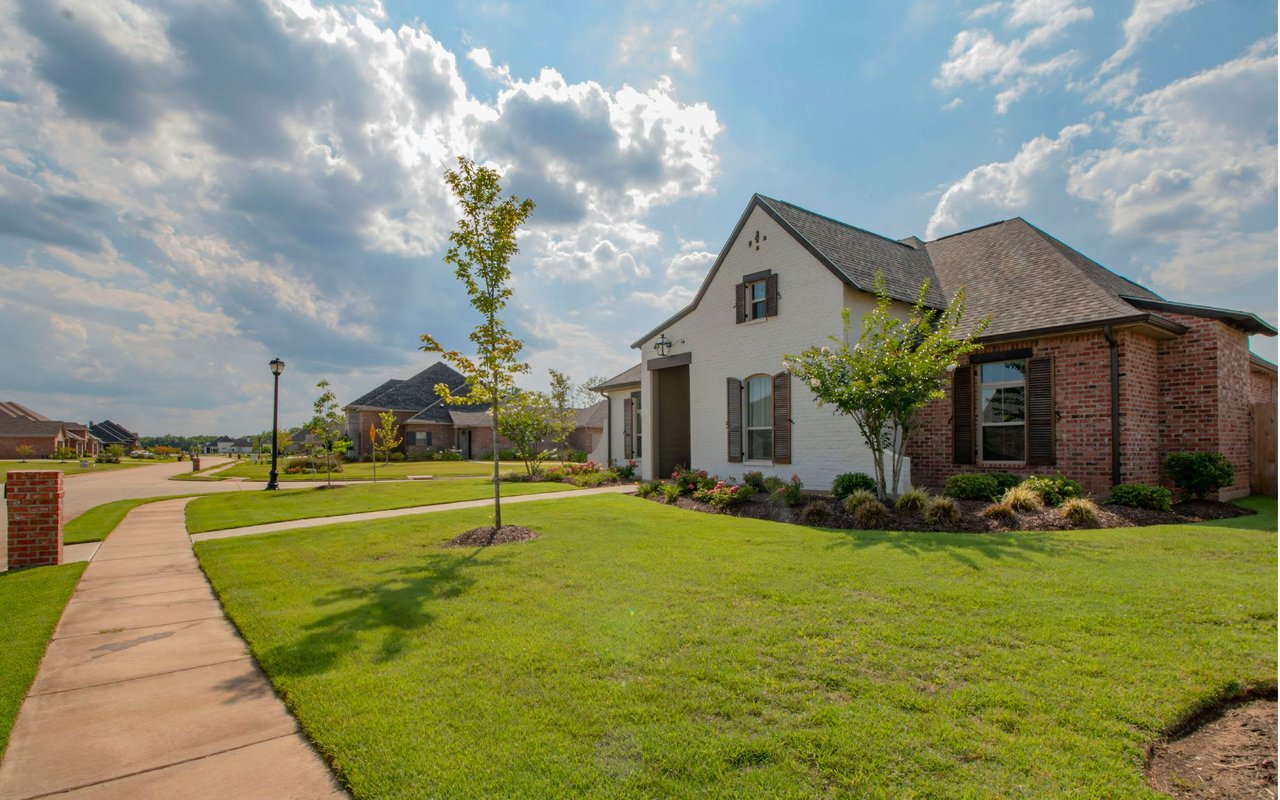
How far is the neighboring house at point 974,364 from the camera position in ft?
35.8

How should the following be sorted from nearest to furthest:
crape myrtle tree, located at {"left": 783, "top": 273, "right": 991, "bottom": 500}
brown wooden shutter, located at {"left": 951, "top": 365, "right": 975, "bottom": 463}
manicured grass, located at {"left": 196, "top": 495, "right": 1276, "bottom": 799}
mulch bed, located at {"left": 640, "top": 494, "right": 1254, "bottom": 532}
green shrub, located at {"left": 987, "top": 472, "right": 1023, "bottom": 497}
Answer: manicured grass, located at {"left": 196, "top": 495, "right": 1276, "bottom": 799}
mulch bed, located at {"left": 640, "top": 494, "right": 1254, "bottom": 532}
crape myrtle tree, located at {"left": 783, "top": 273, "right": 991, "bottom": 500}
green shrub, located at {"left": 987, "top": 472, "right": 1023, "bottom": 497}
brown wooden shutter, located at {"left": 951, "top": 365, "right": 975, "bottom": 463}

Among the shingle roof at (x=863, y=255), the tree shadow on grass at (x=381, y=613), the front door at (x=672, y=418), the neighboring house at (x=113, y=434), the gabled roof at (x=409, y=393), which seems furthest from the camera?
the neighboring house at (x=113, y=434)

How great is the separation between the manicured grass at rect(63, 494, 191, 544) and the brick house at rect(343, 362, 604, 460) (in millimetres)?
25165

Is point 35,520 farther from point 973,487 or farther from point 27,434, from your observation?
point 27,434

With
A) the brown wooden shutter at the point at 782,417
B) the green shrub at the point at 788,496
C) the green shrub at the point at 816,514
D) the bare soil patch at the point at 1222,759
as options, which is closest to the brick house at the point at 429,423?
the brown wooden shutter at the point at 782,417

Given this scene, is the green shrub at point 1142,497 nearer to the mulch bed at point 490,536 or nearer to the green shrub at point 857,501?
the green shrub at point 857,501

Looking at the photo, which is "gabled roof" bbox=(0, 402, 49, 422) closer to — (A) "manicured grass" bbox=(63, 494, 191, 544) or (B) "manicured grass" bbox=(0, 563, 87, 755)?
(A) "manicured grass" bbox=(63, 494, 191, 544)

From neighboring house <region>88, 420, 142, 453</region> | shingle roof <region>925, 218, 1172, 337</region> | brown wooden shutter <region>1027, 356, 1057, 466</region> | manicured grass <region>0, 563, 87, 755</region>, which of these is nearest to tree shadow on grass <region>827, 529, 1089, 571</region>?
brown wooden shutter <region>1027, 356, 1057, 466</region>

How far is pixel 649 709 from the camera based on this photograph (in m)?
3.14

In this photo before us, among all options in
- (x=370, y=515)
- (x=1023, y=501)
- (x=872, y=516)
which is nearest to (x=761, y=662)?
(x=872, y=516)

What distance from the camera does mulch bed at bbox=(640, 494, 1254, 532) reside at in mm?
8617

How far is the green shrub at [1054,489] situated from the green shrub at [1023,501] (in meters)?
0.41

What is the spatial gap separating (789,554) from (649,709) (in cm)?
423

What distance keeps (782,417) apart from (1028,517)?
19.0 ft
